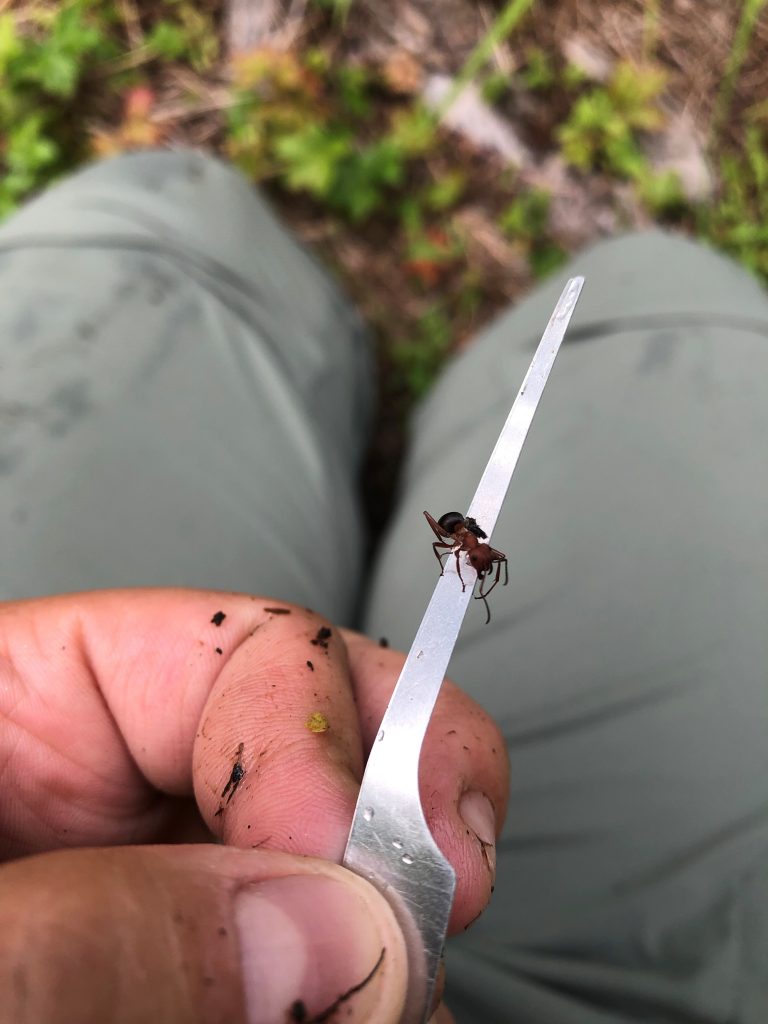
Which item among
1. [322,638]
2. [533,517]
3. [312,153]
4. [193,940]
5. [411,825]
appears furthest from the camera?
[312,153]

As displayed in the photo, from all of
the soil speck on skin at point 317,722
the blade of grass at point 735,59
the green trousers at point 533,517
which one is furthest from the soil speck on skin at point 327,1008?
the blade of grass at point 735,59

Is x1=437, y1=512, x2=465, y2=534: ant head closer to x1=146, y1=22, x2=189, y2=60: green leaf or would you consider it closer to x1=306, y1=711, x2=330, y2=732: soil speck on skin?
x1=306, y1=711, x2=330, y2=732: soil speck on skin

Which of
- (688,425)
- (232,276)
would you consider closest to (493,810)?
(688,425)

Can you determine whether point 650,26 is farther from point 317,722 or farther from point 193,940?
point 193,940

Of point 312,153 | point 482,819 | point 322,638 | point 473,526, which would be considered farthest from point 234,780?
point 312,153

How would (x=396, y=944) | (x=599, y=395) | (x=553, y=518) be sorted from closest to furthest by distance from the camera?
(x=396, y=944) < (x=553, y=518) < (x=599, y=395)

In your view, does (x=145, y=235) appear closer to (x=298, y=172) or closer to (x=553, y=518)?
(x=298, y=172)

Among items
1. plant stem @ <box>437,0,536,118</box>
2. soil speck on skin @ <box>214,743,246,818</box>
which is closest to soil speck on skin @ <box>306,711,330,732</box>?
soil speck on skin @ <box>214,743,246,818</box>
